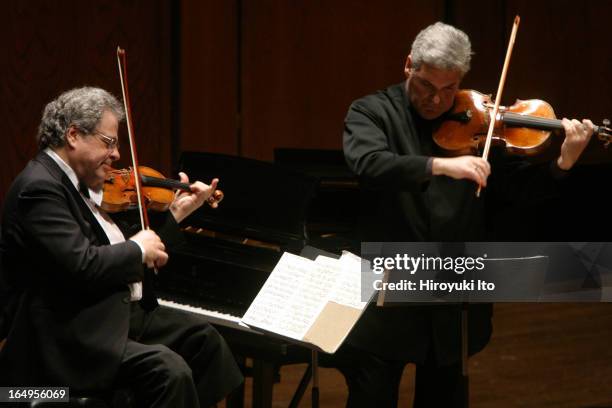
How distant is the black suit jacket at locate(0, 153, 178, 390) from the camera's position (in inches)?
100

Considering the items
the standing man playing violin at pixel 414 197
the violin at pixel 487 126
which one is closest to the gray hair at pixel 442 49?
the standing man playing violin at pixel 414 197

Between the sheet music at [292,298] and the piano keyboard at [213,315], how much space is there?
386mm

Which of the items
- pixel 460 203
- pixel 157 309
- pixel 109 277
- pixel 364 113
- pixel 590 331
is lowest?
pixel 590 331

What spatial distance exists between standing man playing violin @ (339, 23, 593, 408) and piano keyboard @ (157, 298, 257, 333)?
45 cm

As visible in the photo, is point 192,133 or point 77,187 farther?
point 192,133

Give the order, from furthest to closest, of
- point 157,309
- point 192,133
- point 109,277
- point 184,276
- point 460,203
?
point 192,133 → point 184,276 → point 157,309 → point 460,203 → point 109,277

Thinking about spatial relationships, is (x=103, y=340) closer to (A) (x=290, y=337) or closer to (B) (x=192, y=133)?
(A) (x=290, y=337)

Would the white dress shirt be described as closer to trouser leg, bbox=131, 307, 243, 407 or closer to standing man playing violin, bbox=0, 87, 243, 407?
standing man playing violin, bbox=0, 87, 243, 407

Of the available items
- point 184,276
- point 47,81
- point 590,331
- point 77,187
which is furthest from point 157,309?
point 590,331

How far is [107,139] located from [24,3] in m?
2.76

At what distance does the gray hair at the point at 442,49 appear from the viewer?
269cm

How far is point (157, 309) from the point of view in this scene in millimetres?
3090

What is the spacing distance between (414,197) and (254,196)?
811 mm

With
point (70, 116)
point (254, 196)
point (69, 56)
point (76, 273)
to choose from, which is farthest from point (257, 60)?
point (76, 273)
